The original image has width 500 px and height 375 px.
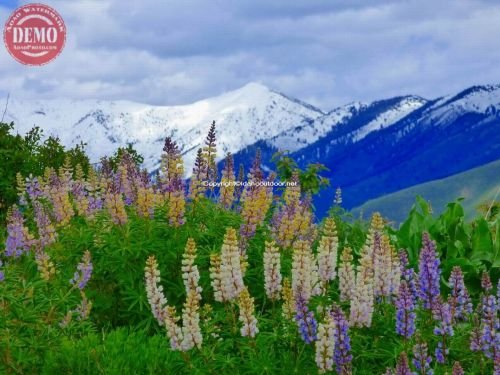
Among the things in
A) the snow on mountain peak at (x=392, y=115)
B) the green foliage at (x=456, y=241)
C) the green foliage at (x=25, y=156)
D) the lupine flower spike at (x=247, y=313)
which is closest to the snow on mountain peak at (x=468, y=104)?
the snow on mountain peak at (x=392, y=115)

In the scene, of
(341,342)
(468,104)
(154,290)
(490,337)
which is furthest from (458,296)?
(468,104)

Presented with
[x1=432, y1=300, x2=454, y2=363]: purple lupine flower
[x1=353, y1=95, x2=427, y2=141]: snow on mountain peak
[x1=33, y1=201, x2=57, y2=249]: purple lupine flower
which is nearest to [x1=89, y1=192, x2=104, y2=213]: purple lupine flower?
[x1=33, y1=201, x2=57, y2=249]: purple lupine flower

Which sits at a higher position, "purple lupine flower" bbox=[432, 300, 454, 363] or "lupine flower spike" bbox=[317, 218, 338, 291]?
"lupine flower spike" bbox=[317, 218, 338, 291]

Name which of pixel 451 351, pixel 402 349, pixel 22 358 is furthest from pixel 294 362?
pixel 22 358

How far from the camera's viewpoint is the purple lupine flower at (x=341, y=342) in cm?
536

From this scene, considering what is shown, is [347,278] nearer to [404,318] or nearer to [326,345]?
[404,318]

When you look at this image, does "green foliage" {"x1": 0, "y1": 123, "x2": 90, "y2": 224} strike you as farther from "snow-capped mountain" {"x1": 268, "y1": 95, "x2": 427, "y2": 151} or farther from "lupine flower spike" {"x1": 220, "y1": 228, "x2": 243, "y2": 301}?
"lupine flower spike" {"x1": 220, "y1": 228, "x2": 243, "y2": 301}

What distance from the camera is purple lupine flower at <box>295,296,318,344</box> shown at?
5.60 metres

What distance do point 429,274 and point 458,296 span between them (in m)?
0.65

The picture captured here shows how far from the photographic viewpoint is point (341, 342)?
543 cm

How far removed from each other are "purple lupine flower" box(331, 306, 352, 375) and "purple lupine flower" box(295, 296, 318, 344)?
0.75ft

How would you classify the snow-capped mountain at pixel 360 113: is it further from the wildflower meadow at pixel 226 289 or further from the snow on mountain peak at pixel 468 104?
the wildflower meadow at pixel 226 289

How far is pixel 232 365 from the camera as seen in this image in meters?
5.91

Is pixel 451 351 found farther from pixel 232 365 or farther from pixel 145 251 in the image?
pixel 145 251
